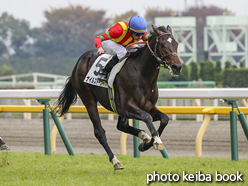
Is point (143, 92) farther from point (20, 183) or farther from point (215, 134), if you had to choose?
point (215, 134)

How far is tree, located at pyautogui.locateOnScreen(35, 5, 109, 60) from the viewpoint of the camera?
5972 centimetres

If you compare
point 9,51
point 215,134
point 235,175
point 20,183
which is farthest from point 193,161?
point 9,51

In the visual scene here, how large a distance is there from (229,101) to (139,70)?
1194mm

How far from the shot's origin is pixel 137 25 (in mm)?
4414

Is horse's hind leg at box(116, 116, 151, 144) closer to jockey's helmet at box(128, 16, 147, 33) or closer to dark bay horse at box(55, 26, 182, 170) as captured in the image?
dark bay horse at box(55, 26, 182, 170)

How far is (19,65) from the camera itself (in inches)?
2106

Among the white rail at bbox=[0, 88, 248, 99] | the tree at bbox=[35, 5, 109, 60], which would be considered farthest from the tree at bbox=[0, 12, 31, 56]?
the white rail at bbox=[0, 88, 248, 99]

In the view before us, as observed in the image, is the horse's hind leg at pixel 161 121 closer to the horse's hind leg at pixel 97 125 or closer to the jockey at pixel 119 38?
the horse's hind leg at pixel 97 125

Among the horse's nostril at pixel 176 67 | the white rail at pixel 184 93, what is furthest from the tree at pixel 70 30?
the horse's nostril at pixel 176 67

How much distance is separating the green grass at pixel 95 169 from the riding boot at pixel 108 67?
898 mm

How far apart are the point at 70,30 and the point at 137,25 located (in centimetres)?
5765

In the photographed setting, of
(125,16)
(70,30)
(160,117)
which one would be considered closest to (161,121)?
(160,117)

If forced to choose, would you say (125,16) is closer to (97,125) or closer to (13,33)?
(13,33)

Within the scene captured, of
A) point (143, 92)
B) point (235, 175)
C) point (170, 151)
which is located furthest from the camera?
point (170, 151)
